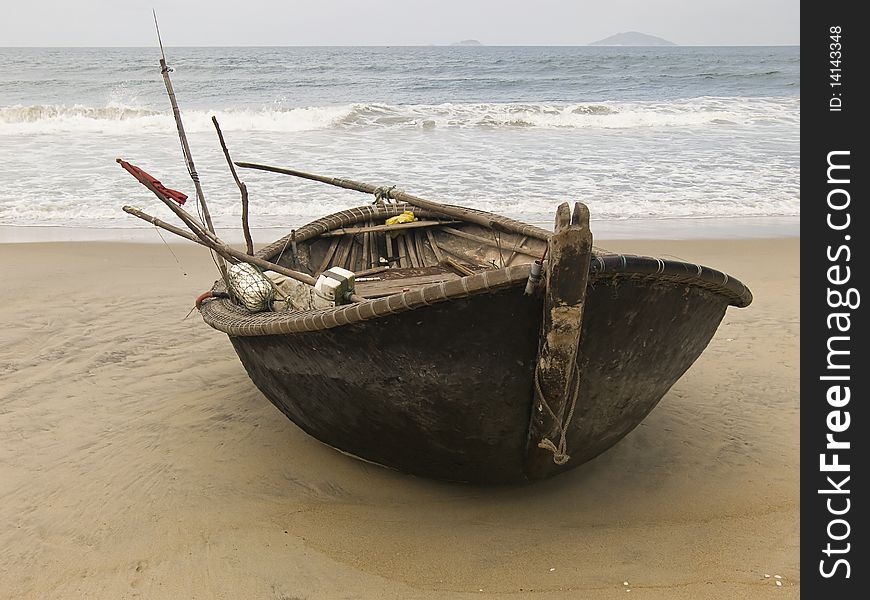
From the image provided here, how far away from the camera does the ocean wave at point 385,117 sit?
48.5 ft

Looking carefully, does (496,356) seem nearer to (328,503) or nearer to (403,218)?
(328,503)

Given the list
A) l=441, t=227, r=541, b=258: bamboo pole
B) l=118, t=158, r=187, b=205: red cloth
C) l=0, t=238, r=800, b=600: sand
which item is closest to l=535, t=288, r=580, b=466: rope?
l=0, t=238, r=800, b=600: sand

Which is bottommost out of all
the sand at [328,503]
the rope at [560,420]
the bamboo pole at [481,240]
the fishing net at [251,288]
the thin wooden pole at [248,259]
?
the sand at [328,503]

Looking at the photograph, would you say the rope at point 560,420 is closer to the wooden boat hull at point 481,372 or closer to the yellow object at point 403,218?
the wooden boat hull at point 481,372

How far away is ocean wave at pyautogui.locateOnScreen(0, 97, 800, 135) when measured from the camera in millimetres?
14773

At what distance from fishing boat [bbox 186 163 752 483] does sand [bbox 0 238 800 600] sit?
197 millimetres

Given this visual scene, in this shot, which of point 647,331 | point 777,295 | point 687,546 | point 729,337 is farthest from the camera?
point 777,295

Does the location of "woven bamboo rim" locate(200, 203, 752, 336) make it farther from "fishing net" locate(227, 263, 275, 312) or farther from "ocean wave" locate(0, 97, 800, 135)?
"ocean wave" locate(0, 97, 800, 135)

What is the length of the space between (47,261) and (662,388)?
4.90 m

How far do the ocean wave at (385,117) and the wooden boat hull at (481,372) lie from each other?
1283 centimetres

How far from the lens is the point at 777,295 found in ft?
16.8

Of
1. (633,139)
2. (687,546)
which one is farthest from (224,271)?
(633,139)

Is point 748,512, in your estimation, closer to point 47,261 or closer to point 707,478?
point 707,478

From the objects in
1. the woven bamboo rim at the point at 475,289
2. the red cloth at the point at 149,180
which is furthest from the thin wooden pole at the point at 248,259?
the woven bamboo rim at the point at 475,289
